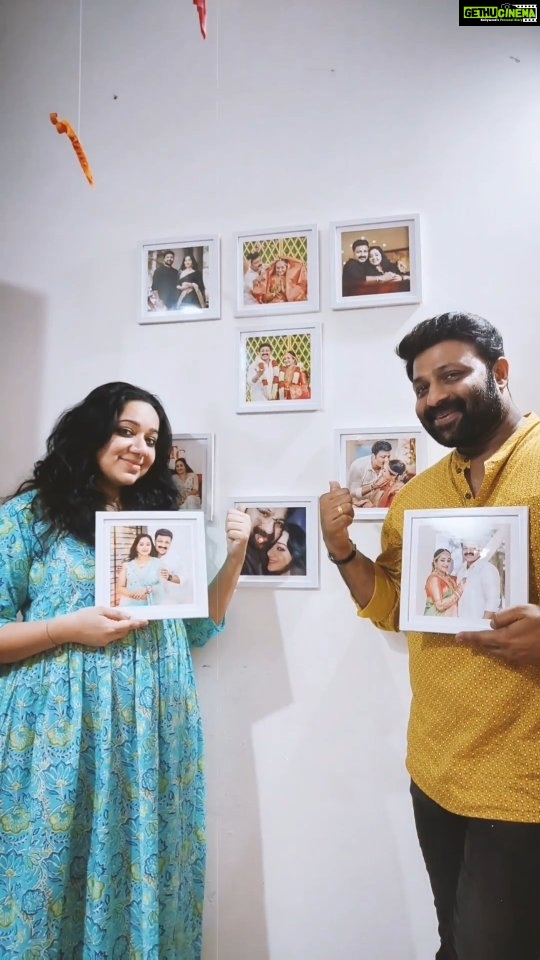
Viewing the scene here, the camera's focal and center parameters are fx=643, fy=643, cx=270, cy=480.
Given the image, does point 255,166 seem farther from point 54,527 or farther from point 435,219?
point 54,527

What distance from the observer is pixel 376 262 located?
4.79 ft

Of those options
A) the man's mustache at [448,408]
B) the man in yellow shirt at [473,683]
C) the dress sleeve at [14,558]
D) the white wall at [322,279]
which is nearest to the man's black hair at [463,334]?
the man in yellow shirt at [473,683]

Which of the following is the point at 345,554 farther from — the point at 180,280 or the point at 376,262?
the point at 180,280

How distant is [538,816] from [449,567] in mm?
404

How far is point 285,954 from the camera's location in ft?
4.65

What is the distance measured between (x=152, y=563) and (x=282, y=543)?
0.33 meters

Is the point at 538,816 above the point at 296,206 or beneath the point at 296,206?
beneath

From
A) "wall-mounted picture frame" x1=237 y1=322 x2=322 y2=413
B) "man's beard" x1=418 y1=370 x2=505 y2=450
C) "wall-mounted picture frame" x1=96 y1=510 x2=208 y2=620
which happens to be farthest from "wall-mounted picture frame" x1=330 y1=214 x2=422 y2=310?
"wall-mounted picture frame" x1=96 y1=510 x2=208 y2=620

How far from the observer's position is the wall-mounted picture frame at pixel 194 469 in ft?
4.92

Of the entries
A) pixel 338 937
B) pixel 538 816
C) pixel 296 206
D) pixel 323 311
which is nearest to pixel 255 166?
pixel 296 206

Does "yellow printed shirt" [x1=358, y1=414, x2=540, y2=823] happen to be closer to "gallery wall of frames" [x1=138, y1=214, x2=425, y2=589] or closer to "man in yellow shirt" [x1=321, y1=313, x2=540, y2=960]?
"man in yellow shirt" [x1=321, y1=313, x2=540, y2=960]

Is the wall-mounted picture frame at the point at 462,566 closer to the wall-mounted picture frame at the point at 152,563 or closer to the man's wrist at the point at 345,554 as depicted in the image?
the man's wrist at the point at 345,554

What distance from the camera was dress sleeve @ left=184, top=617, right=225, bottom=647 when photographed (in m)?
1.43

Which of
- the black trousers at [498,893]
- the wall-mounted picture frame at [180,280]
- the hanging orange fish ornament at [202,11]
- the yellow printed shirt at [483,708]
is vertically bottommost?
the black trousers at [498,893]
